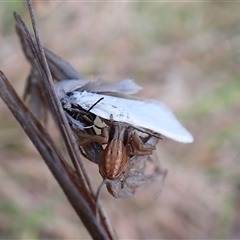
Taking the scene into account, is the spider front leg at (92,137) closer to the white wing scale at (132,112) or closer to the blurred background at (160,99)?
the white wing scale at (132,112)

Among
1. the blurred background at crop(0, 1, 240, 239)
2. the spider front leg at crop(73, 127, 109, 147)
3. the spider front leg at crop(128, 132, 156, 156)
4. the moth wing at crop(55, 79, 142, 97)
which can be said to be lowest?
the blurred background at crop(0, 1, 240, 239)

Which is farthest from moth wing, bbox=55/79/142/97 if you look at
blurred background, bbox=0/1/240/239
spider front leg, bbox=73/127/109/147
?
blurred background, bbox=0/1/240/239

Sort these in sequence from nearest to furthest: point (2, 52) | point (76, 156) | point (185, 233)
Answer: point (76, 156), point (2, 52), point (185, 233)

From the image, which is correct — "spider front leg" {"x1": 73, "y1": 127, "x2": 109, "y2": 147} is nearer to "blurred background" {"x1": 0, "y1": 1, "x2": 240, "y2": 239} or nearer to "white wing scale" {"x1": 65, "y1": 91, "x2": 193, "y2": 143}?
"white wing scale" {"x1": 65, "y1": 91, "x2": 193, "y2": 143}

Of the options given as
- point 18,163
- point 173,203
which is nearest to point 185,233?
point 173,203

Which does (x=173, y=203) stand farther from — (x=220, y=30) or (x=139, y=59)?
(x=220, y=30)

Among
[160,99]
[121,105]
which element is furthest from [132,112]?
[160,99]

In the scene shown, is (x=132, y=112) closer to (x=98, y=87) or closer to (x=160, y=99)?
(x=98, y=87)
